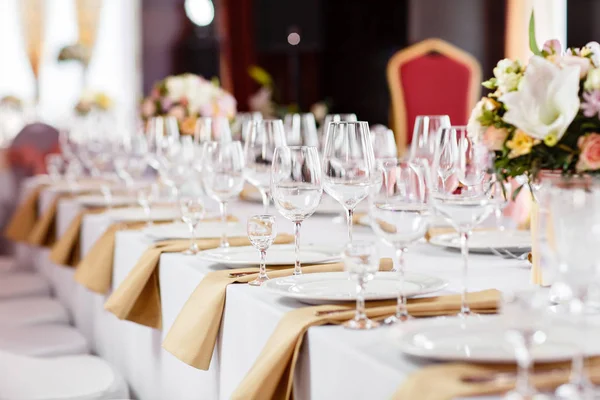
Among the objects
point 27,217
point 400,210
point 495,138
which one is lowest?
point 27,217

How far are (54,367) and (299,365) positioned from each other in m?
1.21

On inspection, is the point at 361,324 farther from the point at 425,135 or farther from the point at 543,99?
the point at 425,135

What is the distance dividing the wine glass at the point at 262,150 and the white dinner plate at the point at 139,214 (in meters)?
0.48

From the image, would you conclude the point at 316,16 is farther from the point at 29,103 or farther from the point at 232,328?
the point at 232,328

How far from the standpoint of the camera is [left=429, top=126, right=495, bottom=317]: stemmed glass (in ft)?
4.57

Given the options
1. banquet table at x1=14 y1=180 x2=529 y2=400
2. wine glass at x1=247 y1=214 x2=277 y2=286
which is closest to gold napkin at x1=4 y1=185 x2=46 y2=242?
banquet table at x1=14 y1=180 x2=529 y2=400

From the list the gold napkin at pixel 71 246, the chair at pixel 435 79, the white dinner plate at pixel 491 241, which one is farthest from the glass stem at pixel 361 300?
the chair at pixel 435 79

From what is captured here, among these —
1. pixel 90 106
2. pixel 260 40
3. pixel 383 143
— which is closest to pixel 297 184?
pixel 383 143

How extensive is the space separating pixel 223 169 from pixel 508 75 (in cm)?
86

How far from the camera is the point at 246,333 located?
1583mm

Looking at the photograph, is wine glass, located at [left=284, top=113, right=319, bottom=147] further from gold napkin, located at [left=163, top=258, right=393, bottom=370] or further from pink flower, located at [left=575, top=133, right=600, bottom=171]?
pink flower, located at [left=575, top=133, right=600, bottom=171]

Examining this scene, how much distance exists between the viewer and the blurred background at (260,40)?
274 inches

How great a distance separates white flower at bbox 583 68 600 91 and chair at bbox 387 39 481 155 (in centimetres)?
361

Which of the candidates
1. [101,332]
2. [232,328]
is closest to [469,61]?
[101,332]
